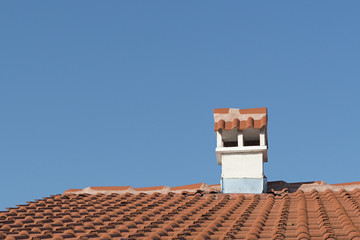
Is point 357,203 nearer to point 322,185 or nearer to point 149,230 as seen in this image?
point 322,185

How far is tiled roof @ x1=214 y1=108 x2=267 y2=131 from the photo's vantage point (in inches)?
563

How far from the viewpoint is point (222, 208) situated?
11.4 m

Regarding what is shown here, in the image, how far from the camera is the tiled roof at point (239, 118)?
1430 centimetres

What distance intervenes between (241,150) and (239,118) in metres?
0.89

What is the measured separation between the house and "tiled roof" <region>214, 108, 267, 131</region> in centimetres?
3

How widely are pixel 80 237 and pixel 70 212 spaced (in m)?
2.51

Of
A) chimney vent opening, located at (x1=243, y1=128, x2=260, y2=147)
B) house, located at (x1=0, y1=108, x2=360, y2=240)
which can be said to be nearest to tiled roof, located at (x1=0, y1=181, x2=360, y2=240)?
house, located at (x1=0, y1=108, x2=360, y2=240)

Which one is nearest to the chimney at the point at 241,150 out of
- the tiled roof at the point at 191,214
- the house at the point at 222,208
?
the house at the point at 222,208

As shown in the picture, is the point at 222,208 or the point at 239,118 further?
the point at 239,118

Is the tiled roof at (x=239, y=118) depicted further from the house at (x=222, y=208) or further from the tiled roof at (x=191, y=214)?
the tiled roof at (x=191, y=214)

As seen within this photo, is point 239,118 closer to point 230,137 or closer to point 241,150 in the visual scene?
point 230,137

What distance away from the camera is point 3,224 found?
995 centimetres

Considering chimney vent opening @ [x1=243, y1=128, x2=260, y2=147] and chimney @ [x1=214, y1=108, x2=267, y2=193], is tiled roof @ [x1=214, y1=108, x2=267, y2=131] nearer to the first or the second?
chimney @ [x1=214, y1=108, x2=267, y2=193]

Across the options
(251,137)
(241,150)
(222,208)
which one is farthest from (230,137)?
(222,208)
